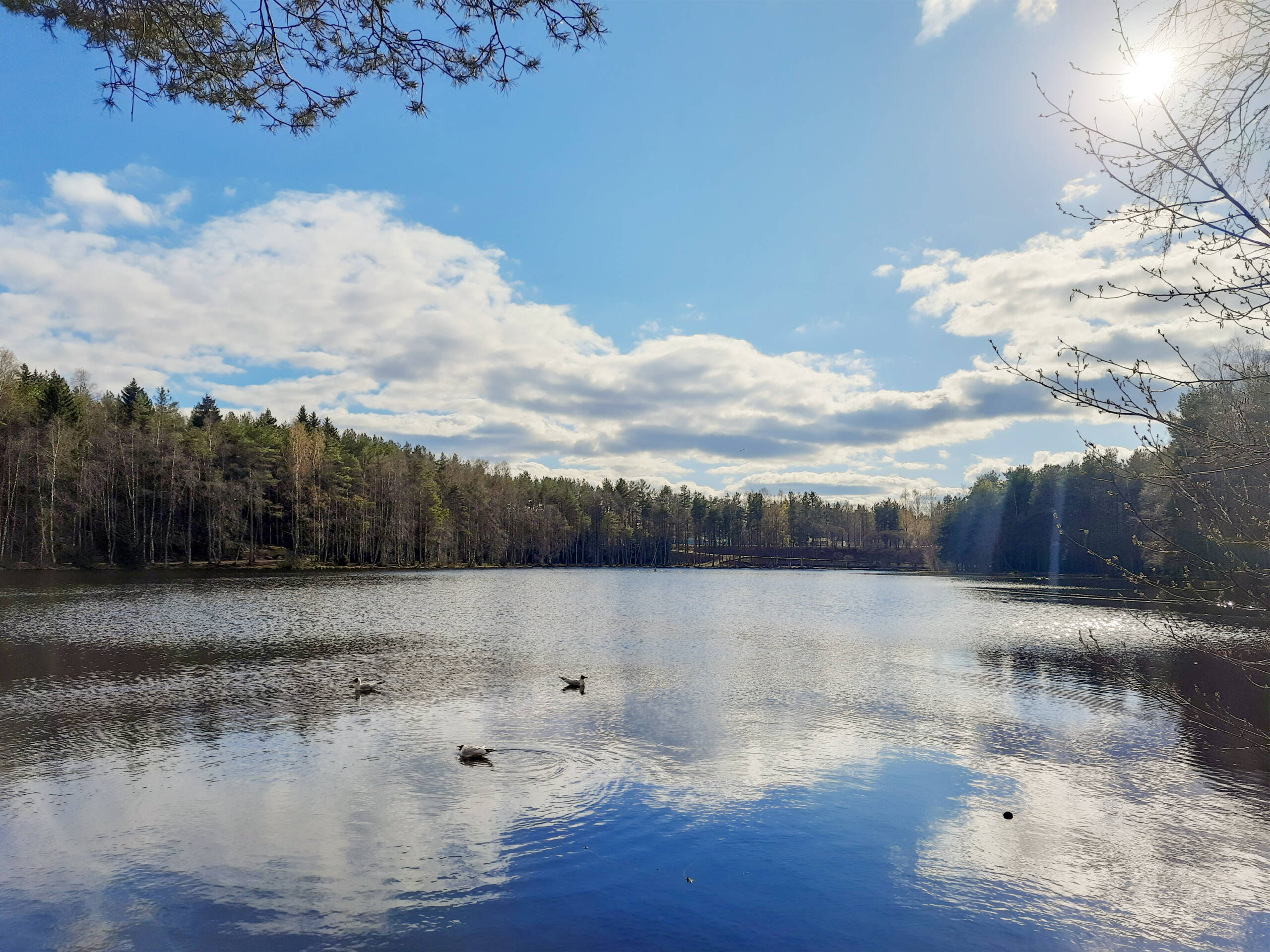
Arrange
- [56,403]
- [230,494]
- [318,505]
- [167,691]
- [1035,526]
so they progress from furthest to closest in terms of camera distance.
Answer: [1035,526] → [318,505] → [230,494] → [56,403] → [167,691]

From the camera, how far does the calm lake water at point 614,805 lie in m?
6.88

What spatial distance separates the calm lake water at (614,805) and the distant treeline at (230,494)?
47.6m

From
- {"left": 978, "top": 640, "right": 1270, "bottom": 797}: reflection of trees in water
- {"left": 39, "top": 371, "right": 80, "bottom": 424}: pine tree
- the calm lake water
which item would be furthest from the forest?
the calm lake water

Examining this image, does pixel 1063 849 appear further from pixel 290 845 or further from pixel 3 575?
pixel 3 575

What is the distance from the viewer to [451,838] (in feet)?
28.1

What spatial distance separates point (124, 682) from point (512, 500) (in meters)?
91.7

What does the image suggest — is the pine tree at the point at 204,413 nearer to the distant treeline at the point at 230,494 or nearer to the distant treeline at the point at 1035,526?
the distant treeline at the point at 230,494

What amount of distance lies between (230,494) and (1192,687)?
2871 inches

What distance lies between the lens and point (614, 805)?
385 inches

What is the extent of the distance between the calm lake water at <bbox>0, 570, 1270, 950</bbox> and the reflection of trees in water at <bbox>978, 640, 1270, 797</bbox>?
0.75 feet

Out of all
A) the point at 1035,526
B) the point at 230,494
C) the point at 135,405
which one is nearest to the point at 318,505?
the point at 230,494

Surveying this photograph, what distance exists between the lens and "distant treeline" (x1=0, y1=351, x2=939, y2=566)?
2347 inches

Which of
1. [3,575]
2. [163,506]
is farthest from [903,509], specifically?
[3,575]

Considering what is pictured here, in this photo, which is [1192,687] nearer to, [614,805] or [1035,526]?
[614,805]
